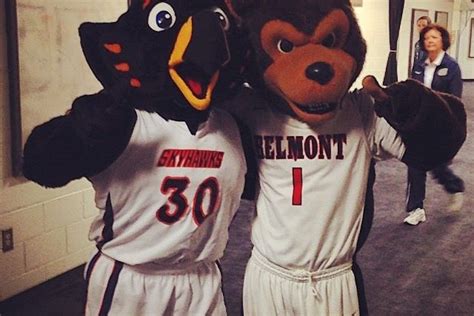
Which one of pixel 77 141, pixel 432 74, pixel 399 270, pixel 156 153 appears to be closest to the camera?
pixel 77 141

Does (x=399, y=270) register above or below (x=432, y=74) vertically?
below

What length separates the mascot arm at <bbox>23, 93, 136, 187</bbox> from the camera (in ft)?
4.08

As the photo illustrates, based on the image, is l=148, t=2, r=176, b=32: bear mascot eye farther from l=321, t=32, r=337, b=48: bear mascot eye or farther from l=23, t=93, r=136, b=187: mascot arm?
l=321, t=32, r=337, b=48: bear mascot eye

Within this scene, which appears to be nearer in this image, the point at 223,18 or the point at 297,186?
the point at 223,18

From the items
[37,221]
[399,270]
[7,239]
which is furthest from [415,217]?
[7,239]

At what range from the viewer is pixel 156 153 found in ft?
4.75

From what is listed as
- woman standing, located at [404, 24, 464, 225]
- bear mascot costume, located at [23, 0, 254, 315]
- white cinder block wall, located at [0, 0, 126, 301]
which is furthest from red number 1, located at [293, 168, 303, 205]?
woman standing, located at [404, 24, 464, 225]

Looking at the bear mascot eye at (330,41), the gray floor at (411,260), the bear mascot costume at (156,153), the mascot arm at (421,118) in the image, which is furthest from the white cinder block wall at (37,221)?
the mascot arm at (421,118)

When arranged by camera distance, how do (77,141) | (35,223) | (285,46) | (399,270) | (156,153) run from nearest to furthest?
1. (77,141)
2. (156,153)
3. (285,46)
4. (35,223)
5. (399,270)

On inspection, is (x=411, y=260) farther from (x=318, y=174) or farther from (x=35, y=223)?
(x=318, y=174)

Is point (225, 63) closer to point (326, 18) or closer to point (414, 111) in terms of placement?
point (326, 18)

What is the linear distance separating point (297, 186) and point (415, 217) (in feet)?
9.48

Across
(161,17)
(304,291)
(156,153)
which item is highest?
(161,17)

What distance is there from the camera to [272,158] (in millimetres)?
1671
